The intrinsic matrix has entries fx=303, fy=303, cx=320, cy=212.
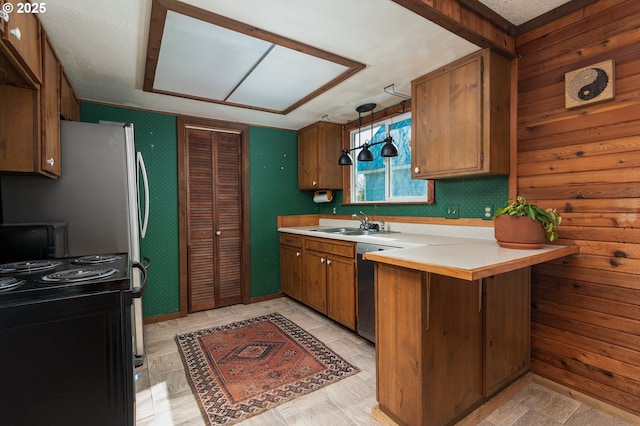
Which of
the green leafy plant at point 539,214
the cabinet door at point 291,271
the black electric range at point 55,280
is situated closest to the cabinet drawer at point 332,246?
the cabinet door at point 291,271

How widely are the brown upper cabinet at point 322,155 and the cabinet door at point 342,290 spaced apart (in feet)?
3.86

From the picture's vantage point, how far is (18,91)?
1.62 meters

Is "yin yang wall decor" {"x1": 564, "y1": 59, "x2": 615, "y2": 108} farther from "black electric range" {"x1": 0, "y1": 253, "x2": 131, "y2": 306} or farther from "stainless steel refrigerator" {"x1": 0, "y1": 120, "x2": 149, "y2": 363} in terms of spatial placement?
"stainless steel refrigerator" {"x1": 0, "y1": 120, "x2": 149, "y2": 363}

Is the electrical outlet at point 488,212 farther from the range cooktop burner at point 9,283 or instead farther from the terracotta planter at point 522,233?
the range cooktop burner at point 9,283

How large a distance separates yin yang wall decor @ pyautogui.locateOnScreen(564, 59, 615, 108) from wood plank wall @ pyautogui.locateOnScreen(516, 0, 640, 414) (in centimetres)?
4

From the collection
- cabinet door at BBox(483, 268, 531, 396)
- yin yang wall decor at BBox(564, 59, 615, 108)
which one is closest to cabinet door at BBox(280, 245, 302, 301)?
cabinet door at BBox(483, 268, 531, 396)

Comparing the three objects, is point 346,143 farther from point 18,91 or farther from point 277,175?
point 18,91

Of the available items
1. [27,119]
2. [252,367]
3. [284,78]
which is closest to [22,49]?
[27,119]

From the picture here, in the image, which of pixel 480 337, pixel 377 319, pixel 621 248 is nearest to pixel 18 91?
pixel 377 319

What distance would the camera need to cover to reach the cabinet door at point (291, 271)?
3590mm

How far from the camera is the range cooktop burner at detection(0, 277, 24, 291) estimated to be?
1.13m

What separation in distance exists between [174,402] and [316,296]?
5.46 feet

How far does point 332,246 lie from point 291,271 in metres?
0.97

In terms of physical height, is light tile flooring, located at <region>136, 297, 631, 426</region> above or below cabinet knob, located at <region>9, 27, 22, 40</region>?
below
